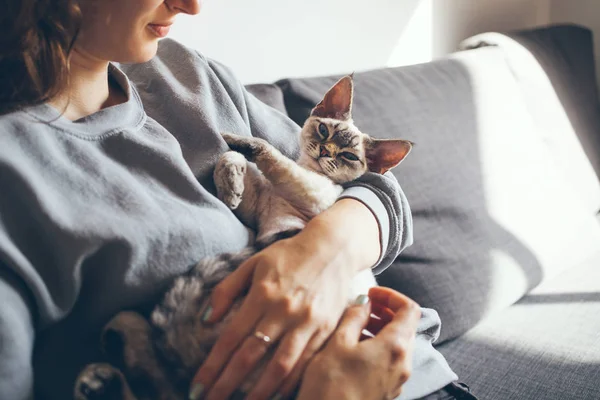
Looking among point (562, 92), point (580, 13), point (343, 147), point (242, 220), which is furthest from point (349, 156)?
point (580, 13)

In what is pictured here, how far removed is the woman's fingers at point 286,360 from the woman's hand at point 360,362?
0.05 feet

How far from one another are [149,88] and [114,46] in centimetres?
21

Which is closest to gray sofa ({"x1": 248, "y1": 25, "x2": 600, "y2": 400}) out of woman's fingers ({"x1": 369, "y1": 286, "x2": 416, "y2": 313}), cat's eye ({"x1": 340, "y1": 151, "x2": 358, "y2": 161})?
cat's eye ({"x1": 340, "y1": 151, "x2": 358, "y2": 161})

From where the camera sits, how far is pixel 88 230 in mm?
718

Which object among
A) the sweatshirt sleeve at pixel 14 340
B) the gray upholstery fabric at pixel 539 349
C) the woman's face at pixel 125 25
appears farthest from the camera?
the gray upholstery fabric at pixel 539 349

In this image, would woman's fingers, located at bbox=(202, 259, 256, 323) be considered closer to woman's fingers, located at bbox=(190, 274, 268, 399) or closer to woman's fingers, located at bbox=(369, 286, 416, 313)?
woman's fingers, located at bbox=(190, 274, 268, 399)

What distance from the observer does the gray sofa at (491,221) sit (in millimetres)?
1219

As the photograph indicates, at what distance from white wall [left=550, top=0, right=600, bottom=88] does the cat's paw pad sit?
2.69 m

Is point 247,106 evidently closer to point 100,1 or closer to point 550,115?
point 100,1

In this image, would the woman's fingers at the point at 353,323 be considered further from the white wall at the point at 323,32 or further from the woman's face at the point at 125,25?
the white wall at the point at 323,32

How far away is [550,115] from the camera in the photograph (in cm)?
186

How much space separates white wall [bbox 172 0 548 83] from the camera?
4.58ft

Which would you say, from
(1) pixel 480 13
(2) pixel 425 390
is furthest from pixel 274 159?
(1) pixel 480 13

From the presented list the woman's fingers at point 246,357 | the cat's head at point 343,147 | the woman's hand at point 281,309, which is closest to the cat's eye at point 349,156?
the cat's head at point 343,147
